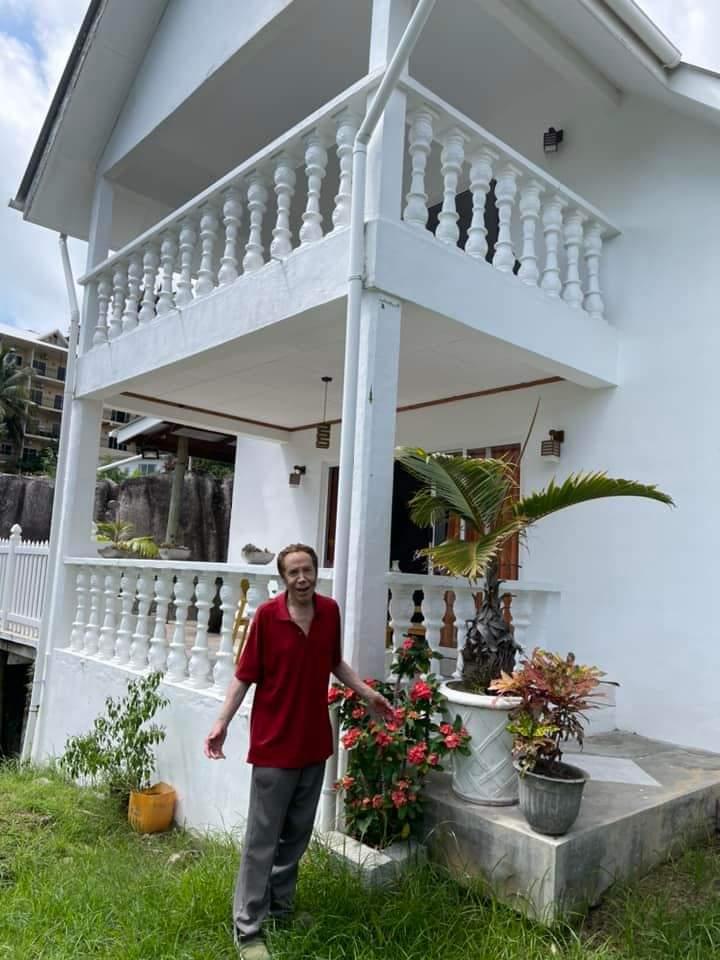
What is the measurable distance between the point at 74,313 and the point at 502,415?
4.78 m

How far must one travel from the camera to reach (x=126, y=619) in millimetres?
6137

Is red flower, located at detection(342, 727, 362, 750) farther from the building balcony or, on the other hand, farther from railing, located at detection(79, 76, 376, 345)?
railing, located at detection(79, 76, 376, 345)

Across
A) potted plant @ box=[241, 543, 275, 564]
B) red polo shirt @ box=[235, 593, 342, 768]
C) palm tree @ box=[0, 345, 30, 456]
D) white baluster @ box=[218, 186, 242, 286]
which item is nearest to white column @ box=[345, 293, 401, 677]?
red polo shirt @ box=[235, 593, 342, 768]

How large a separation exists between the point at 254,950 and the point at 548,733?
152 centimetres

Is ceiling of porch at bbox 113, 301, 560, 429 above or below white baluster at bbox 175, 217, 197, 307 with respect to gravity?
below

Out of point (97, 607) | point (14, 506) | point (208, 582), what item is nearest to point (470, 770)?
point (208, 582)

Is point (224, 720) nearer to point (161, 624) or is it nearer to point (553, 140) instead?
point (161, 624)

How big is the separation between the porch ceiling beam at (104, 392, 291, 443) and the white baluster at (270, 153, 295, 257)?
128 inches

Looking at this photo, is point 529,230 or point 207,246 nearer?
point 529,230

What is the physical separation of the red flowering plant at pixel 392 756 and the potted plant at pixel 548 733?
1.27ft

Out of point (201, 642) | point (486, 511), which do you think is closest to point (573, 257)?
point (486, 511)

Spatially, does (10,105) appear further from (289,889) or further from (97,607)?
(289,889)

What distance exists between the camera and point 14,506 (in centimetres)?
2009

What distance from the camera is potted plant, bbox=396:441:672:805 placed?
3.45 m
